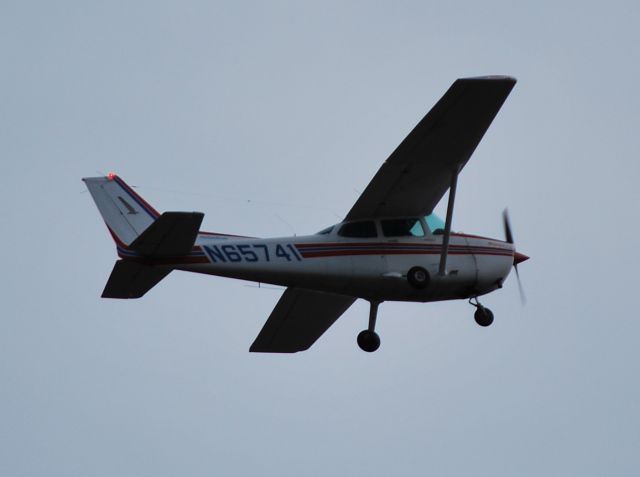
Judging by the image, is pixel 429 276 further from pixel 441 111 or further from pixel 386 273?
pixel 441 111

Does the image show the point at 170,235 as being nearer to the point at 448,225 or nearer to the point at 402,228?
the point at 402,228

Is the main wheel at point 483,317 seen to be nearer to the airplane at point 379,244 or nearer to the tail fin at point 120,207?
the airplane at point 379,244

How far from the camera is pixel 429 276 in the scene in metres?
23.5

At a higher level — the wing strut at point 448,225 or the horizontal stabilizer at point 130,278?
the wing strut at point 448,225

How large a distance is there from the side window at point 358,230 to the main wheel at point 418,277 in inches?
35.4

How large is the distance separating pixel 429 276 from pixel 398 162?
6.30 ft

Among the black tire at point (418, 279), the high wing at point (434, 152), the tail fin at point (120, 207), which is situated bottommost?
the black tire at point (418, 279)

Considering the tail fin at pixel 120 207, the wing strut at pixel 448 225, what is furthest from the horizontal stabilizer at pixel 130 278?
the wing strut at pixel 448 225

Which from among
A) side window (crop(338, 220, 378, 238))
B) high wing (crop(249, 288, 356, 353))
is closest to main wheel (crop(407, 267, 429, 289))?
side window (crop(338, 220, 378, 238))

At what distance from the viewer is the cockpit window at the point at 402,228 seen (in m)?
23.9

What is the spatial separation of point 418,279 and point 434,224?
122 cm

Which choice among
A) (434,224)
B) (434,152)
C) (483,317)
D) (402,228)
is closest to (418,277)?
(402,228)

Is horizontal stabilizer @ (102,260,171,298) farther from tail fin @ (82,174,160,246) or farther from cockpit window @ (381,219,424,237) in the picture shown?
cockpit window @ (381,219,424,237)

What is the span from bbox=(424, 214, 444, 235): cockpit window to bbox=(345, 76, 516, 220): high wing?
0.11 m
